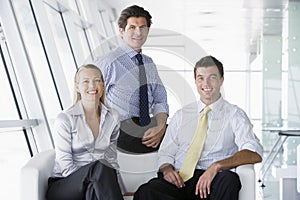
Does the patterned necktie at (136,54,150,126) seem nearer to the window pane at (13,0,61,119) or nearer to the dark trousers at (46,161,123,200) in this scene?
the dark trousers at (46,161,123,200)

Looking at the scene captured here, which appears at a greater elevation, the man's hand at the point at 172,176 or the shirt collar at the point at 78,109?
the shirt collar at the point at 78,109

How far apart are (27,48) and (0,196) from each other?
1.02 metres

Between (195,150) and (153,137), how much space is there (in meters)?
0.25

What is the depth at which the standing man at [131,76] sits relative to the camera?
2641 mm

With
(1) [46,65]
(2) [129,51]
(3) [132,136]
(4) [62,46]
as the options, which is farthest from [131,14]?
(4) [62,46]

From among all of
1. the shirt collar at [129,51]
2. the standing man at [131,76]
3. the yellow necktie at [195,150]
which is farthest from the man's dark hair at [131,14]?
the yellow necktie at [195,150]

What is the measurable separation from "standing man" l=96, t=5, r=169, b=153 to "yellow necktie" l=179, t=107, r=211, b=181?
26cm

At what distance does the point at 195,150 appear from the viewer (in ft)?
8.50

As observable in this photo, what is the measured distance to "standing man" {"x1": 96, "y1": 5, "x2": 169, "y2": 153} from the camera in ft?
8.66

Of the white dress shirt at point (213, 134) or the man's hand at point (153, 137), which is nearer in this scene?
the white dress shirt at point (213, 134)

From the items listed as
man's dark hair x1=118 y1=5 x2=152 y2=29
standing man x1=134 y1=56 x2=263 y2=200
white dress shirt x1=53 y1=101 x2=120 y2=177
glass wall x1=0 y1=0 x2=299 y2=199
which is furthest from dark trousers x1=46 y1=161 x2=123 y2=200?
man's dark hair x1=118 y1=5 x2=152 y2=29

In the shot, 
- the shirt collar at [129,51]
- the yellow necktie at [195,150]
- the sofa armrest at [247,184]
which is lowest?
the sofa armrest at [247,184]

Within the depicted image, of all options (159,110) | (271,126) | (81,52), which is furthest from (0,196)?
(271,126)

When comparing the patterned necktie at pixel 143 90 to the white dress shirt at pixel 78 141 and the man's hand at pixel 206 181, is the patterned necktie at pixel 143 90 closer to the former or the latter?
the white dress shirt at pixel 78 141
